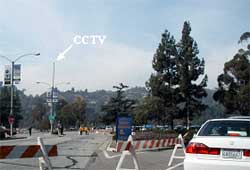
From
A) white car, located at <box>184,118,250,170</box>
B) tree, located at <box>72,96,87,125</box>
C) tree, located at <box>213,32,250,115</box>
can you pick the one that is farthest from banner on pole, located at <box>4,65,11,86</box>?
tree, located at <box>72,96,87,125</box>

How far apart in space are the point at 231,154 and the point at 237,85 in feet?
188

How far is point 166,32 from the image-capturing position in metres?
63.4

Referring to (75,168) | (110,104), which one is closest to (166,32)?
(110,104)

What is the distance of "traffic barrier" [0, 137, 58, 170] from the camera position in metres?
9.47

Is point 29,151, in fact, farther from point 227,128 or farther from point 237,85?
point 237,85

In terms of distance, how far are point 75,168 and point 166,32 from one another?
1922 inches

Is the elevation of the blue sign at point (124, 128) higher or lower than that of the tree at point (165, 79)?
lower

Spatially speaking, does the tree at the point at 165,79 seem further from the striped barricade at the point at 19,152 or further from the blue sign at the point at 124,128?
the striped barricade at the point at 19,152

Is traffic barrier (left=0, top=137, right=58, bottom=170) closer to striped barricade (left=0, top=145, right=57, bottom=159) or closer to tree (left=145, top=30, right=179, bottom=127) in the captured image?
striped barricade (left=0, top=145, right=57, bottom=159)

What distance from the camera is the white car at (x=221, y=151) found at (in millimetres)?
9297

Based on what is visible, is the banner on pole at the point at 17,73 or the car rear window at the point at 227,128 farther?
the banner on pole at the point at 17,73

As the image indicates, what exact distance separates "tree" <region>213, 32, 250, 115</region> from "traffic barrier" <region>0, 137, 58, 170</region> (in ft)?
174

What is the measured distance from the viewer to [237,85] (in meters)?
65.4

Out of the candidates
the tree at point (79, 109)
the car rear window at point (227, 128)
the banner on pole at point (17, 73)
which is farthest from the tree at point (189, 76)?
the tree at point (79, 109)
